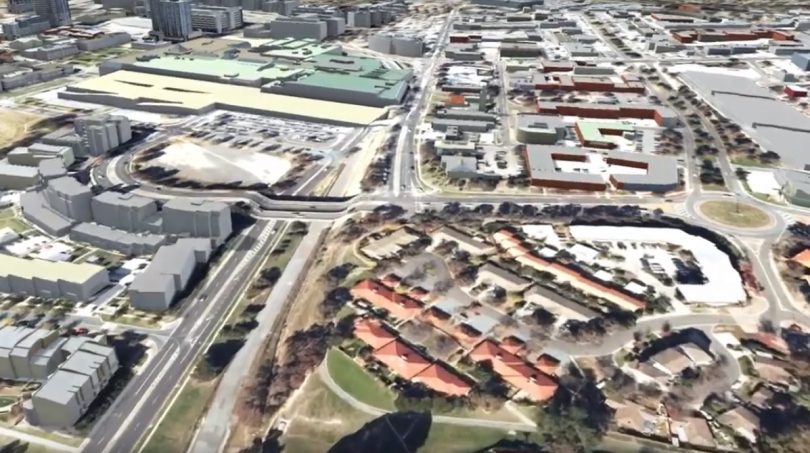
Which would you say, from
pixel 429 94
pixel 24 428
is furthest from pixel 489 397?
pixel 429 94

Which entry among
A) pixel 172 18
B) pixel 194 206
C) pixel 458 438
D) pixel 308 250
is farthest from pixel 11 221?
pixel 172 18

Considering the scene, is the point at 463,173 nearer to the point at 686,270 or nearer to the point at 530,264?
the point at 530,264

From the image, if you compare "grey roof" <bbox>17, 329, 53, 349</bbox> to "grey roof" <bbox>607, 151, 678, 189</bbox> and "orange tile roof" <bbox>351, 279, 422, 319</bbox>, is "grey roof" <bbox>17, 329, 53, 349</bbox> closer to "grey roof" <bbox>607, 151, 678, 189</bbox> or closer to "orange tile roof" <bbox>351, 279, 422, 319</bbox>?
"orange tile roof" <bbox>351, 279, 422, 319</bbox>

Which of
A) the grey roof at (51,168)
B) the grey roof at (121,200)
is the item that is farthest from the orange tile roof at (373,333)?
the grey roof at (51,168)

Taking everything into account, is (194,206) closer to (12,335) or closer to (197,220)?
(197,220)

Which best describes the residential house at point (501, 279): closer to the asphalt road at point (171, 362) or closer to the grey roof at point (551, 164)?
the grey roof at point (551, 164)
